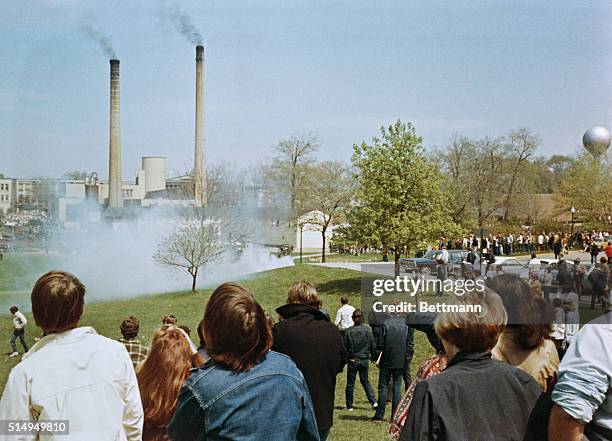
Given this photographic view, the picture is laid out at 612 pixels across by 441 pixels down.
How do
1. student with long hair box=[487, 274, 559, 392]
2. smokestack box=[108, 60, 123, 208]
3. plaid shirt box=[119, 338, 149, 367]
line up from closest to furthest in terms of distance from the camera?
student with long hair box=[487, 274, 559, 392]
plaid shirt box=[119, 338, 149, 367]
smokestack box=[108, 60, 123, 208]

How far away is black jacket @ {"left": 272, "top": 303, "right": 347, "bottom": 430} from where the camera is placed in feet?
13.4

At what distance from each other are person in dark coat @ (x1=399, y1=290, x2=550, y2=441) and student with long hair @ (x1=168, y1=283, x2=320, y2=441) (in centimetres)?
39

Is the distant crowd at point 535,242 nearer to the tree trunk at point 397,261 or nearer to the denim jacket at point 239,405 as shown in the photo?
the tree trunk at point 397,261

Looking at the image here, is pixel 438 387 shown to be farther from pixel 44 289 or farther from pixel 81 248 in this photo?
pixel 81 248

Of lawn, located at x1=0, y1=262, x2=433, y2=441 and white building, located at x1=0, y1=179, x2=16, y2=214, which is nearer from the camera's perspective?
white building, located at x1=0, y1=179, x2=16, y2=214

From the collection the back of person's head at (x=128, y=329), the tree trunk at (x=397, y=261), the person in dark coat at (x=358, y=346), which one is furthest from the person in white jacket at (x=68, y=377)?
the tree trunk at (x=397, y=261)

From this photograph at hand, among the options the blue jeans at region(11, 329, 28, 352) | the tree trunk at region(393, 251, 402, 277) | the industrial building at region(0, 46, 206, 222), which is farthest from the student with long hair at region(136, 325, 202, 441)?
the tree trunk at region(393, 251, 402, 277)

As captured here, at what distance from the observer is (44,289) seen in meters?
2.58

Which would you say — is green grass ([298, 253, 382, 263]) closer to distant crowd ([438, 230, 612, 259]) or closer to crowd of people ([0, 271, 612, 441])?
distant crowd ([438, 230, 612, 259])

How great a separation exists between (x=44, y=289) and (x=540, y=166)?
10919 mm

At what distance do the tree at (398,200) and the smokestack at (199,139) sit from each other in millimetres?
2825

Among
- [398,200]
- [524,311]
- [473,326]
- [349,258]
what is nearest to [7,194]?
[349,258]

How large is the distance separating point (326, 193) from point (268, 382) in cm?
1121

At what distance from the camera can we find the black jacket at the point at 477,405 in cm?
220
